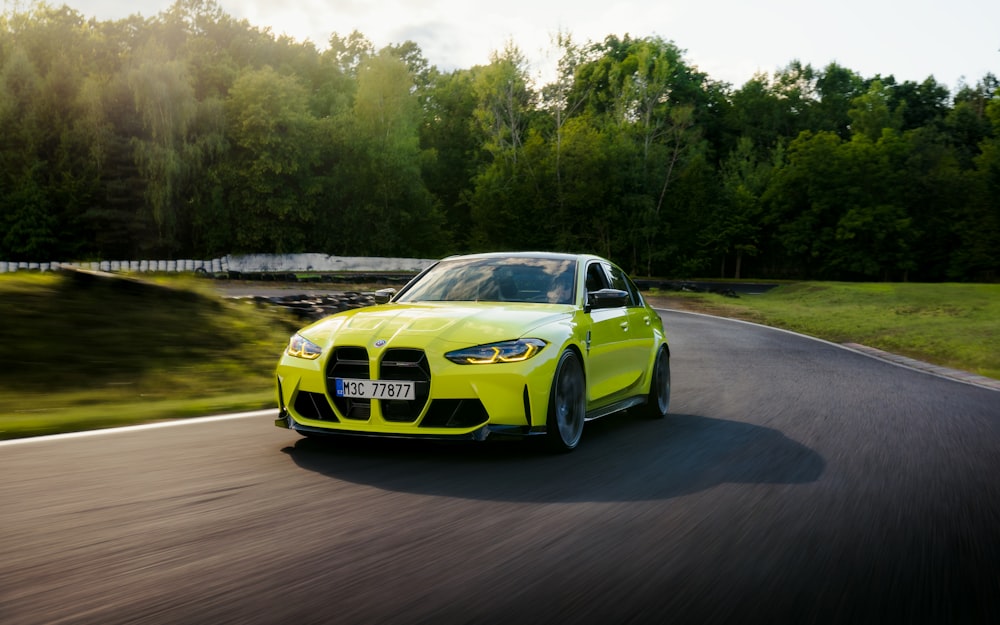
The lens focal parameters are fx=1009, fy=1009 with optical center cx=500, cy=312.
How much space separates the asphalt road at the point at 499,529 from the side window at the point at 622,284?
1.62m

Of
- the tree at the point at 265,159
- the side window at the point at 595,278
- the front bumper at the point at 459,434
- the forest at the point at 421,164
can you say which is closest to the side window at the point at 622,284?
the side window at the point at 595,278

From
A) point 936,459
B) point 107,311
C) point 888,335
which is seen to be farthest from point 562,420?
point 888,335

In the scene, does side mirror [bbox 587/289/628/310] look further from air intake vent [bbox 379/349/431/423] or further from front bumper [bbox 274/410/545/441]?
air intake vent [bbox 379/349/431/423]

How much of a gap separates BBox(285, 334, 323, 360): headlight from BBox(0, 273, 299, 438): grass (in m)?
2.26

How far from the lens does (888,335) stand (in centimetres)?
2678

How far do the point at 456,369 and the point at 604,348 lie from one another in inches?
77.8

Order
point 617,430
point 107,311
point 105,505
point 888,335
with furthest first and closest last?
1. point 888,335
2. point 107,311
3. point 617,430
4. point 105,505

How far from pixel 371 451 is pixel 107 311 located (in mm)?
7700

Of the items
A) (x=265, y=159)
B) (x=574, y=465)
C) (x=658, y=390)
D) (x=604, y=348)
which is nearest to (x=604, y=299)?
(x=604, y=348)

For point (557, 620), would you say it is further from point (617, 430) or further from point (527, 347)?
point (617, 430)

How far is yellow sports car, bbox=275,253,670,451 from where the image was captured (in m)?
6.64

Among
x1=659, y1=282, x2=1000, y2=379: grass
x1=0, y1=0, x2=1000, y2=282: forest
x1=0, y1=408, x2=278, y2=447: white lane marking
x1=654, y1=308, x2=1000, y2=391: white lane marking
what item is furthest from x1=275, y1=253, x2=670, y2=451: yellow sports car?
x1=0, y1=0, x2=1000, y2=282: forest

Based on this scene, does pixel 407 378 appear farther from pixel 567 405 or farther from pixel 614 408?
pixel 614 408

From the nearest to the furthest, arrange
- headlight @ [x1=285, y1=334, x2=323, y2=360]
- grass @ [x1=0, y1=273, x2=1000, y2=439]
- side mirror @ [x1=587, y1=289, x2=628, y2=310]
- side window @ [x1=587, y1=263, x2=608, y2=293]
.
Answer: headlight @ [x1=285, y1=334, x2=323, y2=360]
side mirror @ [x1=587, y1=289, x2=628, y2=310]
side window @ [x1=587, y1=263, x2=608, y2=293]
grass @ [x1=0, y1=273, x2=1000, y2=439]
